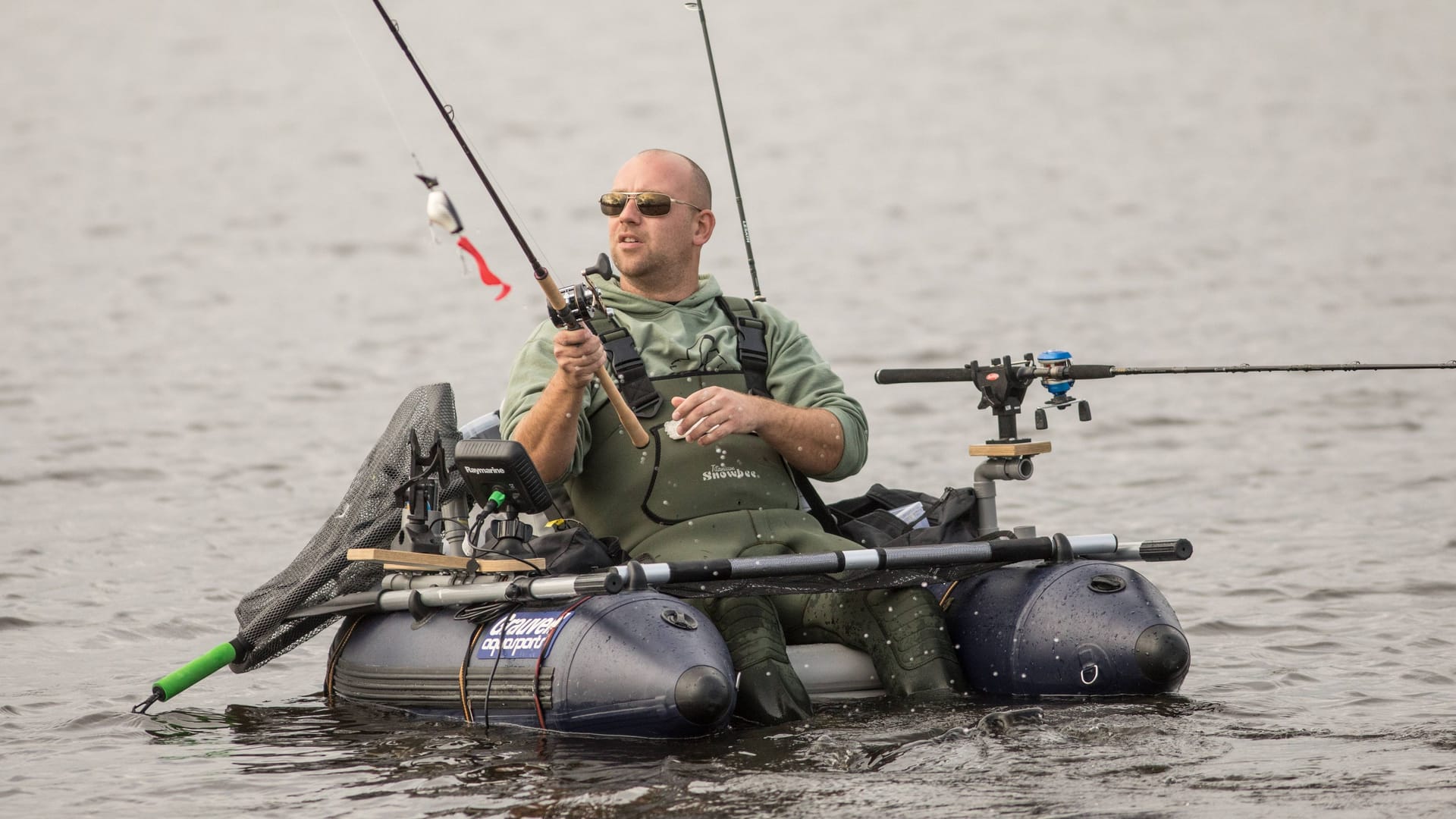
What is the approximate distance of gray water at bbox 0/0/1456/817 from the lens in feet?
19.1

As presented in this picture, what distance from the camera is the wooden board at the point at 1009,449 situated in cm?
636

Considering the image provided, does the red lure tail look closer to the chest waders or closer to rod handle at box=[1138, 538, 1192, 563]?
the chest waders

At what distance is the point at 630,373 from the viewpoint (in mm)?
6355

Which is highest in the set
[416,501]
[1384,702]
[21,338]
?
[21,338]

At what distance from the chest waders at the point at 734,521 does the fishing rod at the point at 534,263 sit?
0.12 metres

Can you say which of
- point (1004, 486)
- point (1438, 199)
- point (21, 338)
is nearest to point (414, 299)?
point (21, 338)

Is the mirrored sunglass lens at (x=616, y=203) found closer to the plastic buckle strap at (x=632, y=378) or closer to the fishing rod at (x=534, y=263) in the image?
the plastic buckle strap at (x=632, y=378)

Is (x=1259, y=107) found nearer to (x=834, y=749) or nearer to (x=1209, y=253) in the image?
(x=1209, y=253)

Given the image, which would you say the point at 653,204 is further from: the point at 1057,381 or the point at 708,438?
the point at 1057,381

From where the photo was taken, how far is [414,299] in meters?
19.7

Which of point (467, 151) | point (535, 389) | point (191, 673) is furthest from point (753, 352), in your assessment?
point (191, 673)

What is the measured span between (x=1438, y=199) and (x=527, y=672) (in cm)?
1953

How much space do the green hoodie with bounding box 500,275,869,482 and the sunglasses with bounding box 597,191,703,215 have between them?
0.28m

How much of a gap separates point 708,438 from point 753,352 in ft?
2.02
